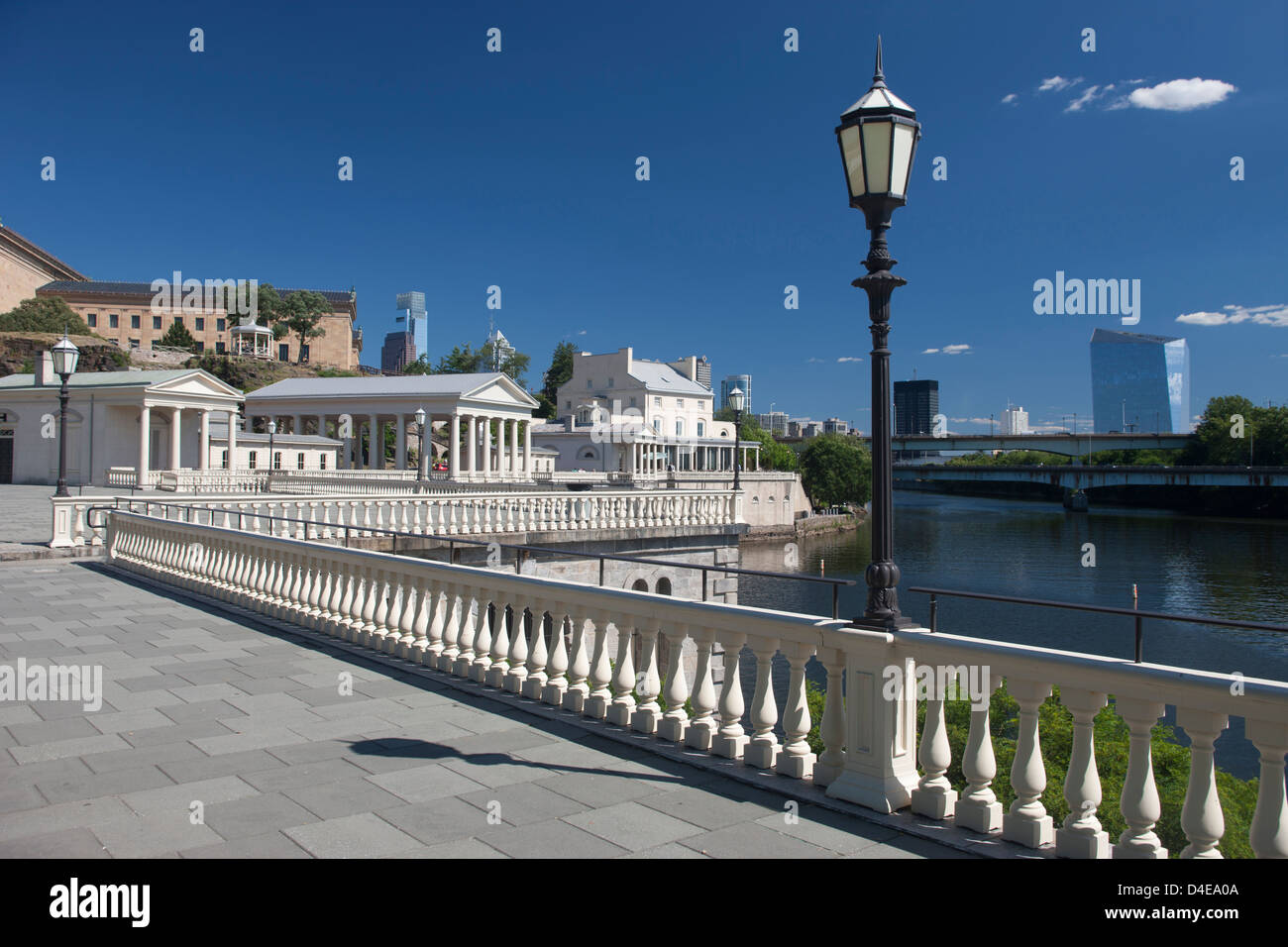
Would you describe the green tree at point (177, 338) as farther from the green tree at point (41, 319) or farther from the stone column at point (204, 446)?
the stone column at point (204, 446)

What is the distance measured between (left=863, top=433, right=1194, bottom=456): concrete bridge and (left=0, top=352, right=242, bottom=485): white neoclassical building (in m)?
72.5

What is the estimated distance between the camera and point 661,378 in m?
107

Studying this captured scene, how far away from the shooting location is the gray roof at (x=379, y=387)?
66.3 meters

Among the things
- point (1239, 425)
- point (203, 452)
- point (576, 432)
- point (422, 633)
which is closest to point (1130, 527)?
point (1239, 425)

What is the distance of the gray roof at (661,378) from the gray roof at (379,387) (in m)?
35.2

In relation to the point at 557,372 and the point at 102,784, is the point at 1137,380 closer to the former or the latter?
the point at 557,372

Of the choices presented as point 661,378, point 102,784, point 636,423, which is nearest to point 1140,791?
point 102,784

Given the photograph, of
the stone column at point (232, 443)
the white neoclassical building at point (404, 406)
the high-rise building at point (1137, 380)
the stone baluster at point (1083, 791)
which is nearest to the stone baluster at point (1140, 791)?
the stone baluster at point (1083, 791)

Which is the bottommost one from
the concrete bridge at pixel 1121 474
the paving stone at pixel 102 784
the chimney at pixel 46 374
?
the paving stone at pixel 102 784

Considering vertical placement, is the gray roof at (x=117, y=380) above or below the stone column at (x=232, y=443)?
above

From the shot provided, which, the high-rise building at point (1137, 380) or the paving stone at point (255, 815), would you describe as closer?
the paving stone at point (255, 815)

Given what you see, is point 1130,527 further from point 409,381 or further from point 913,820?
point 913,820
